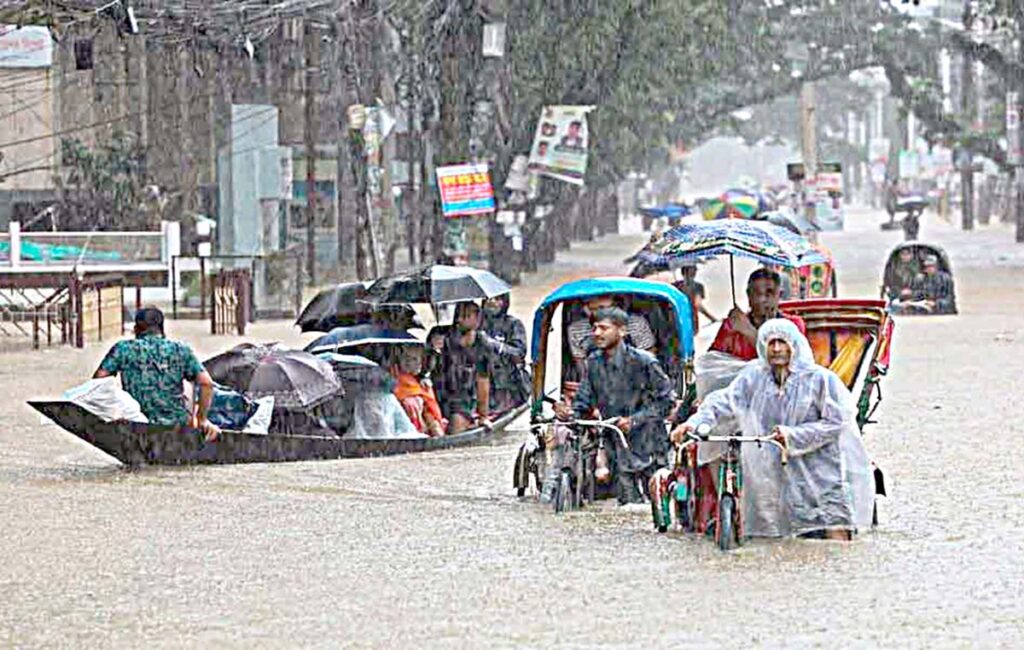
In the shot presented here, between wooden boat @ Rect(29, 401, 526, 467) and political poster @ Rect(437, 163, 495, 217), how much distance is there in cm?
1450

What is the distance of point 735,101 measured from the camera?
217ft

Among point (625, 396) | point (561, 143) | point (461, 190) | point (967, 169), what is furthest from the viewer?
point (967, 169)

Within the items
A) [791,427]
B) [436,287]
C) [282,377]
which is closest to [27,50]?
[436,287]

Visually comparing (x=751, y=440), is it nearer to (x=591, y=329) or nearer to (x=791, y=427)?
(x=791, y=427)

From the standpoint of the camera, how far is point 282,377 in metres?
15.9

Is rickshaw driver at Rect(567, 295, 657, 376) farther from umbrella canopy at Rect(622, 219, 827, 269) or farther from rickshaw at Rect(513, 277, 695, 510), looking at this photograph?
umbrella canopy at Rect(622, 219, 827, 269)

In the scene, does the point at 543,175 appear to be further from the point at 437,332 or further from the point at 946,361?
the point at 437,332

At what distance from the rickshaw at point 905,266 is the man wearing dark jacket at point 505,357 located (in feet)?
54.5

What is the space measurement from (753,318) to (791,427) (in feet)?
4.98

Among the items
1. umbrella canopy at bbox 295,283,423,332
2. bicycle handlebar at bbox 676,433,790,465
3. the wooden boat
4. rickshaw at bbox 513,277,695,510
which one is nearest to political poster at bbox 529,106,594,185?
umbrella canopy at bbox 295,283,423,332

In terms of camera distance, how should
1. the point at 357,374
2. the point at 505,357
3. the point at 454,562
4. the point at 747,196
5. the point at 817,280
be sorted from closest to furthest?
1. the point at 454,562
2. the point at 357,374
3. the point at 505,357
4. the point at 817,280
5. the point at 747,196

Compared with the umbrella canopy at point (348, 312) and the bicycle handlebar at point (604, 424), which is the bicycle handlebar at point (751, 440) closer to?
the bicycle handlebar at point (604, 424)

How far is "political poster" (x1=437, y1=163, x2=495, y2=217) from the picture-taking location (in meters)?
30.8

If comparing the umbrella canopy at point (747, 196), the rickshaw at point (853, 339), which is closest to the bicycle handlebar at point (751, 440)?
the rickshaw at point (853, 339)
